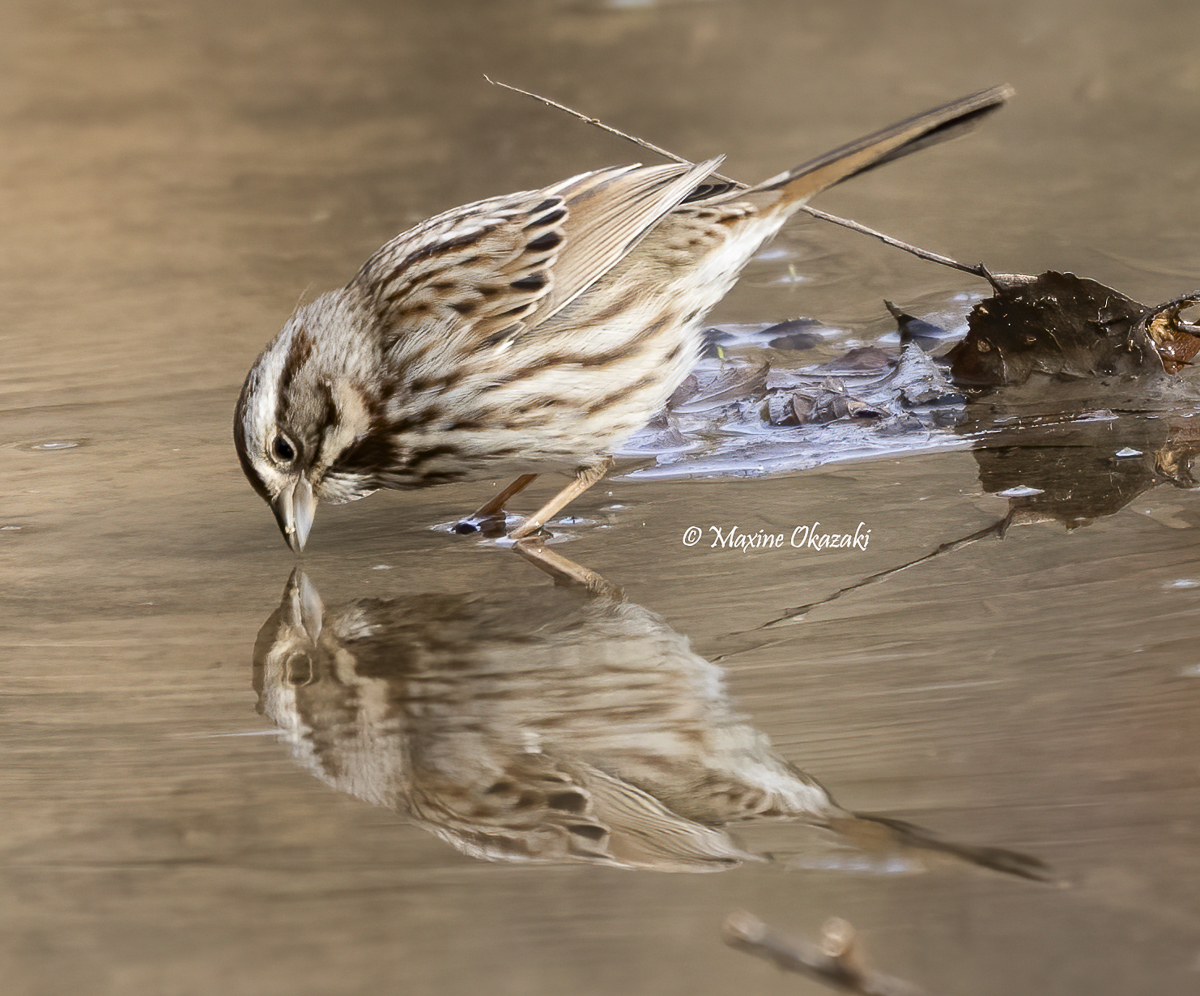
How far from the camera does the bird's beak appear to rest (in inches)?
158

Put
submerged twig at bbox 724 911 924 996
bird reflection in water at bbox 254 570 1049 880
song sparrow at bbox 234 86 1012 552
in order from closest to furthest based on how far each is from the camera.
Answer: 1. submerged twig at bbox 724 911 924 996
2. bird reflection in water at bbox 254 570 1049 880
3. song sparrow at bbox 234 86 1012 552

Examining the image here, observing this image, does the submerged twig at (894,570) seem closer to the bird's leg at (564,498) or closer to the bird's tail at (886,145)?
the bird's leg at (564,498)

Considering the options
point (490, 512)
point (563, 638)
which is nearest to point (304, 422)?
point (490, 512)

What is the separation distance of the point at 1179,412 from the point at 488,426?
194 centimetres

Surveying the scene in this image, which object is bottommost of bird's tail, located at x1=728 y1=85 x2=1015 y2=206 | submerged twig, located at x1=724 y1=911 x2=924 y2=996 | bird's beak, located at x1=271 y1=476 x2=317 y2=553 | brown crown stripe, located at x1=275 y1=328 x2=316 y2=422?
bird's beak, located at x1=271 y1=476 x2=317 y2=553

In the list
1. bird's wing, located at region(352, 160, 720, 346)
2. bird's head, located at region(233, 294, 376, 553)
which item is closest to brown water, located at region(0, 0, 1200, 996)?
bird's head, located at region(233, 294, 376, 553)

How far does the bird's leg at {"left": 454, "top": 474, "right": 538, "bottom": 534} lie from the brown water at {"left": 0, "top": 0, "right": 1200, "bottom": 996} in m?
0.10

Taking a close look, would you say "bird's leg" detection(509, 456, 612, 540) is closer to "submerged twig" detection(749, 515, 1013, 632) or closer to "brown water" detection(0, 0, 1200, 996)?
"brown water" detection(0, 0, 1200, 996)

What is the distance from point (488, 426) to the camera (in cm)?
413

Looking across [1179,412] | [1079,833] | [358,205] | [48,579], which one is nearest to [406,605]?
[48,579]

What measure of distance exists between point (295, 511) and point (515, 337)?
0.77 meters

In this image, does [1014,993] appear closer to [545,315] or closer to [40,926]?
[40,926]

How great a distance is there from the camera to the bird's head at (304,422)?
4.01 m

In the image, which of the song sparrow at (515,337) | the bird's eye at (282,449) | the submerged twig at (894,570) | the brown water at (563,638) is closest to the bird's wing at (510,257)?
the song sparrow at (515,337)
